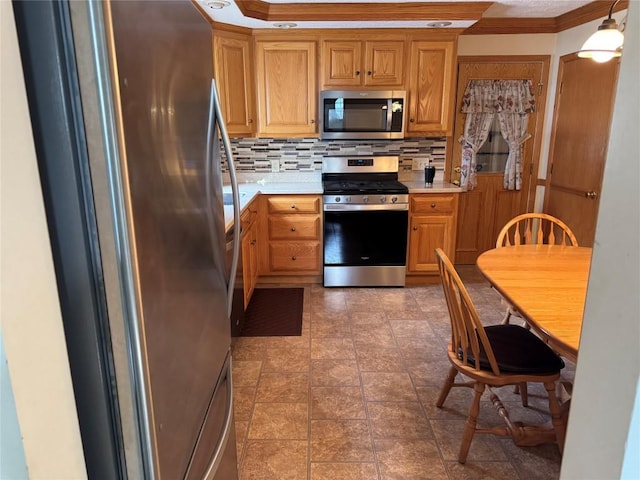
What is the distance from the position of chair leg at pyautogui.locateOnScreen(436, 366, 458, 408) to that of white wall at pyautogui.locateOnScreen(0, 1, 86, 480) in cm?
179

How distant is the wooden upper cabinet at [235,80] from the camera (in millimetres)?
3488

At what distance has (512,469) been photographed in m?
1.87

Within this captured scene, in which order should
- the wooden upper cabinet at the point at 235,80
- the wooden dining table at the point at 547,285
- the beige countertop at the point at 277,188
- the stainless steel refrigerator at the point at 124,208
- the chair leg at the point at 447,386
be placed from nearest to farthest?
1. the stainless steel refrigerator at the point at 124,208
2. the wooden dining table at the point at 547,285
3. the chair leg at the point at 447,386
4. the wooden upper cabinet at the point at 235,80
5. the beige countertop at the point at 277,188

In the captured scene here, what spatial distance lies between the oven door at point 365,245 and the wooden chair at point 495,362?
73.4 inches

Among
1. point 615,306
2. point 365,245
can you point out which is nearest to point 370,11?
point 365,245

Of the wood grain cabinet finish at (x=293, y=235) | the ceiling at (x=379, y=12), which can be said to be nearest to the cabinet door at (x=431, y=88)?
the ceiling at (x=379, y=12)

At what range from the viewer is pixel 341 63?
377 cm

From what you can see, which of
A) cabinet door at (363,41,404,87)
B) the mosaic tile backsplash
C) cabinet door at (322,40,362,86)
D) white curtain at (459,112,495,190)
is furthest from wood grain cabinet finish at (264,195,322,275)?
white curtain at (459,112,495,190)

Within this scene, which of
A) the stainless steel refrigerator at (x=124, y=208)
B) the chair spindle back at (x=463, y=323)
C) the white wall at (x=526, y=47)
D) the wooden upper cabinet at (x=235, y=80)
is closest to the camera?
the stainless steel refrigerator at (x=124, y=208)

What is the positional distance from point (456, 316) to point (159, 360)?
1.33 meters

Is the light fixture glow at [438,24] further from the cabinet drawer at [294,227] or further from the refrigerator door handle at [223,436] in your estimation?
the refrigerator door handle at [223,436]

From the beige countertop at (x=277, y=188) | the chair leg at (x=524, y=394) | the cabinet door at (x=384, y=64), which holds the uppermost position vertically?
the cabinet door at (x=384, y=64)

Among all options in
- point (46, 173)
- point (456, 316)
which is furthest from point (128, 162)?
point (456, 316)

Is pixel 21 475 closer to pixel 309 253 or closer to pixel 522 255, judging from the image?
pixel 522 255
